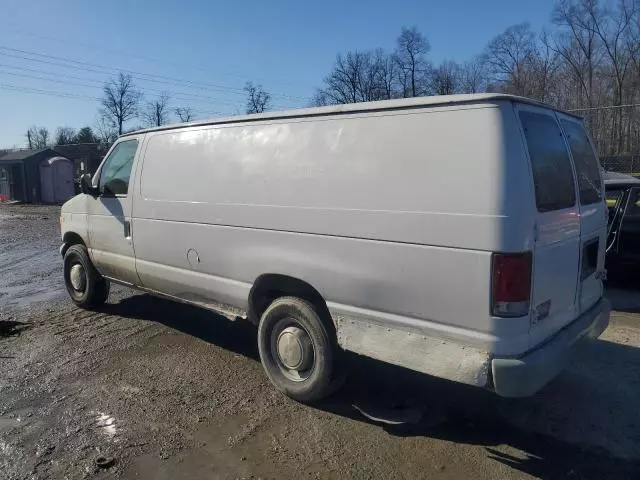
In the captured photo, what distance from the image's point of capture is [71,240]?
7047 millimetres

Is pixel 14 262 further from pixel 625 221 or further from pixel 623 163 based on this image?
pixel 623 163

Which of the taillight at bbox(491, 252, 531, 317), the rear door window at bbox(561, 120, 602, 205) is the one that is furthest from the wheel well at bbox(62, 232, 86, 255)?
the rear door window at bbox(561, 120, 602, 205)

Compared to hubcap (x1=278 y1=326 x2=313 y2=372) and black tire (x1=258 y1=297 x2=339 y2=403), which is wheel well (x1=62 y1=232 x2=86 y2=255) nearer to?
black tire (x1=258 y1=297 x2=339 y2=403)

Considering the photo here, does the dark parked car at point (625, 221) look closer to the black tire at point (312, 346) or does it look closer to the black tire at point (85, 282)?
the black tire at point (312, 346)

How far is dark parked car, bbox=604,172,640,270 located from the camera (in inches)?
288

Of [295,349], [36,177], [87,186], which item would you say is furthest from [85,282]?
[36,177]

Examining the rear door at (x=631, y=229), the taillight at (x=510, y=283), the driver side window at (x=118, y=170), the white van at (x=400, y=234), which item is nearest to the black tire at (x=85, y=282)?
the driver side window at (x=118, y=170)

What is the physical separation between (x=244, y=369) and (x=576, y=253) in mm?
2989

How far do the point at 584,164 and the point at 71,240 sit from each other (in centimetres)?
611

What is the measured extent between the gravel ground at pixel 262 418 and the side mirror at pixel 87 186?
1664 mm

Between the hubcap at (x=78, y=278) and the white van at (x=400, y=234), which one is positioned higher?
the white van at (x=400, y=234)

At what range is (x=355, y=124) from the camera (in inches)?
147

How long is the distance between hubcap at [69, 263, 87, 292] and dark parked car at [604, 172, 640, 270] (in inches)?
276

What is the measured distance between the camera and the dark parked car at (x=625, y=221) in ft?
24.0
